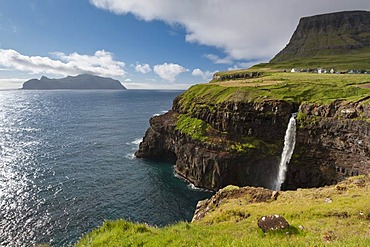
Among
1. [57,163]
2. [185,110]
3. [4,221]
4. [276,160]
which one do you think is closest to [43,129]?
[57,163]

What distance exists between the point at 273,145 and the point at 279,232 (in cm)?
4407

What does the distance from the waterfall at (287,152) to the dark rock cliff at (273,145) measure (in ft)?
3.50

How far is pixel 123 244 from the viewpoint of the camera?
15391 millimetres

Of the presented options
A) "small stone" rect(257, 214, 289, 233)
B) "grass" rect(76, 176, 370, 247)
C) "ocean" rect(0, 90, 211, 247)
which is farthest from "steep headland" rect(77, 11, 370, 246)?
"ocean" rect(0, 90, 211, 247)

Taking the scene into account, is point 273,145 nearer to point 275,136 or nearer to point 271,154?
point 275,136

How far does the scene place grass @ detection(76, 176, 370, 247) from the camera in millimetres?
13711

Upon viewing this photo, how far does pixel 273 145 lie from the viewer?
57.9 m

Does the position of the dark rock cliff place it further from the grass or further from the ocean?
the grass

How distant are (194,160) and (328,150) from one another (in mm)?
31065

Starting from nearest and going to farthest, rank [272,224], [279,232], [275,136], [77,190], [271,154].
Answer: [279,232]
[272,224]
[77,190]
[271,154]
[275,136]

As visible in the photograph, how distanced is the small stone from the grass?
42 centimetres

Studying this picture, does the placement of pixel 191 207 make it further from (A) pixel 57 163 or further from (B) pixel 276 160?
(A) pixel 57 163

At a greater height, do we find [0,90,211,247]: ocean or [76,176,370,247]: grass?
[76,176,370,247]: grass

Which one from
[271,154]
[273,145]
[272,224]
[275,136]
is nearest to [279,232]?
[272,224]
